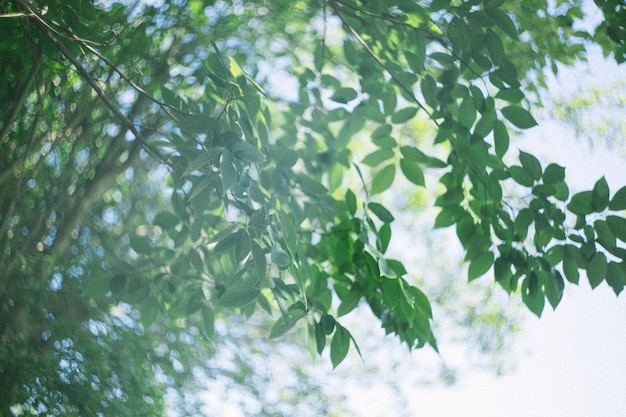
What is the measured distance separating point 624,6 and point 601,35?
4.9 inches

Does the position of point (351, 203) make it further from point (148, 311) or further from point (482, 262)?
point (148, 311)

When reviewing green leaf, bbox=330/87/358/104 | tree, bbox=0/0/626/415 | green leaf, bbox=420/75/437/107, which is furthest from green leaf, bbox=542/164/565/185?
green leaf, bbox=330/87/358/104

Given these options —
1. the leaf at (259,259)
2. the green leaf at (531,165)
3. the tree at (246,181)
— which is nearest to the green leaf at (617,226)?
the tree at (246,181)

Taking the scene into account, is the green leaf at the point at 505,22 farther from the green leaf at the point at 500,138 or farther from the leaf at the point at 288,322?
the leaf at the point at 288,322

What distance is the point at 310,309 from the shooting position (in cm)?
77

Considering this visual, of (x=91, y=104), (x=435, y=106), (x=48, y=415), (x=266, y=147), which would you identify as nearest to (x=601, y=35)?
(x=435, y=106)

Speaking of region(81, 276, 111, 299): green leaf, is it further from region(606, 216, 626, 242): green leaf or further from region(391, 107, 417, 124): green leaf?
region(606, 216, 626, 242): green leaf

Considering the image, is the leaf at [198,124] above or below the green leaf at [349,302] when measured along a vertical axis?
above

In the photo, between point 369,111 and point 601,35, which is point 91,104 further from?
point 601,35

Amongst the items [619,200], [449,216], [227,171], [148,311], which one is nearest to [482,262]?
[449,216]

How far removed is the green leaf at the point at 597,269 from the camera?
0.76 metres

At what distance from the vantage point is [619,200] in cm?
75

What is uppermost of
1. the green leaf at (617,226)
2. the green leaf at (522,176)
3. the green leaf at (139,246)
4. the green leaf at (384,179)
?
the green leaf at (384,179)

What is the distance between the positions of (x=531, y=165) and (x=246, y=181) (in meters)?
0.39
